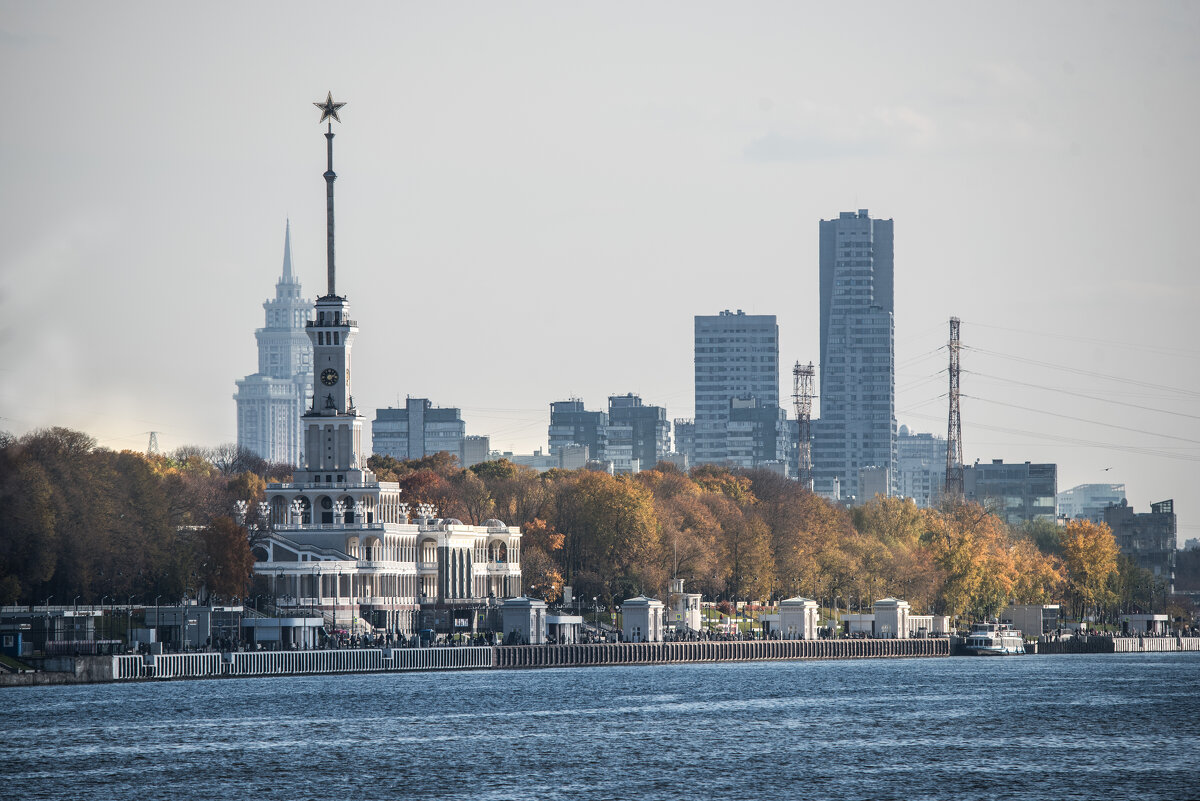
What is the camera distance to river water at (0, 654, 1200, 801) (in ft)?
350

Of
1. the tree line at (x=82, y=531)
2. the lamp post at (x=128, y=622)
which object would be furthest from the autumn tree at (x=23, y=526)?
the lamp post at (x=128, y=622)

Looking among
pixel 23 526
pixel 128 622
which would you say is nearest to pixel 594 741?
pixel 23 526

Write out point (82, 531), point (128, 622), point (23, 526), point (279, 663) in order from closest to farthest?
point (23, 526), point (82, 531), point (279, 663), point (128, 622)

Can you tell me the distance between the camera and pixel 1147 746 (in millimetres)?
124125

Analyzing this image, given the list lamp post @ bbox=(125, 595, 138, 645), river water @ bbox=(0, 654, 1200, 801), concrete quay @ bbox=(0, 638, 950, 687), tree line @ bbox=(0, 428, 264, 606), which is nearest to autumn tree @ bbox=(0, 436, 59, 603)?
tree line @ bbox=(0, 428, 264, 606)

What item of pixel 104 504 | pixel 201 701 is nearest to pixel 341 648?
pixel 104 504

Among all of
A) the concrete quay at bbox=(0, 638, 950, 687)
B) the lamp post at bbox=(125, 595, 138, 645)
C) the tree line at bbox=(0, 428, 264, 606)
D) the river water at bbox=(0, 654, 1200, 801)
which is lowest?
the river water at bbox=(0, 654, 1200, 801)

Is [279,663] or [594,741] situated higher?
[279,663]

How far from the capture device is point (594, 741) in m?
127

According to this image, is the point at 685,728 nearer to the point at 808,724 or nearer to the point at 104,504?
the point at 808,724

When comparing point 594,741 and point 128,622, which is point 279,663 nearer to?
point 128,622

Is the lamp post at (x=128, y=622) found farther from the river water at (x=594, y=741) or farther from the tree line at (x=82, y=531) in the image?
the river water at (x=594, y=741)

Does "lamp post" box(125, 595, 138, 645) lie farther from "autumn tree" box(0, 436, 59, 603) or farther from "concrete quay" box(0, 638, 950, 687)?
"autumn tree" box(0, 436, 59, 603)

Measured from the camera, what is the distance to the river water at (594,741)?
350 feet
